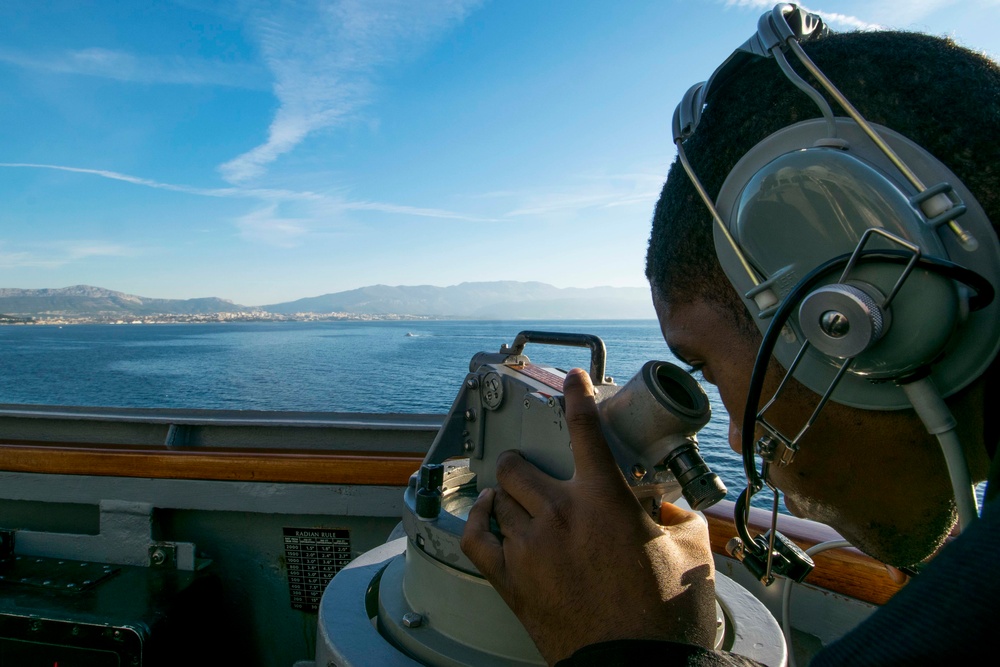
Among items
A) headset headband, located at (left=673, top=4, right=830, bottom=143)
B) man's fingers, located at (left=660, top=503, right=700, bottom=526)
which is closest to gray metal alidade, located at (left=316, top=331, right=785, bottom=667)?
man's fingers, located at (left=660, top=503, right=700, bottom=526)

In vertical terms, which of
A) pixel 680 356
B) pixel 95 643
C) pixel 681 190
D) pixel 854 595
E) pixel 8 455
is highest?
pixel 681 190

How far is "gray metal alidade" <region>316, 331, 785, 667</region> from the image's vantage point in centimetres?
87

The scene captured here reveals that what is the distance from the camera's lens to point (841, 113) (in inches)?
29.1

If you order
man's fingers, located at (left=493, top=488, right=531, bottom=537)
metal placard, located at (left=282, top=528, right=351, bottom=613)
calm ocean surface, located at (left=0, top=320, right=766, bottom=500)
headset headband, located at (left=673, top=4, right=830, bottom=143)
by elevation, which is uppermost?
headset headband, located at (left=673, top=4, right=830, bottom=143)

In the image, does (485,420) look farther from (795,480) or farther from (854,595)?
(854,595)

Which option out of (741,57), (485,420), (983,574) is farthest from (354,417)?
(983,574)

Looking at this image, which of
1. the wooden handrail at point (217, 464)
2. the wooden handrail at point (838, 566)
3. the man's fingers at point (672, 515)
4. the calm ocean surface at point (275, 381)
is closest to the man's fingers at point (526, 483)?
the man's fingers at point (672, 515)

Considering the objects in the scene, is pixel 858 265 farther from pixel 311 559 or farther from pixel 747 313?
pixel 311 559

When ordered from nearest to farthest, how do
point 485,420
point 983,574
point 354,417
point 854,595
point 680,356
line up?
point 983,574 → point 680,356 → point 485,420 → point 854,595 → point 354,417

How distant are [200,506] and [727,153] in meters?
2.34

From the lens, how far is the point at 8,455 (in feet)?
7.89

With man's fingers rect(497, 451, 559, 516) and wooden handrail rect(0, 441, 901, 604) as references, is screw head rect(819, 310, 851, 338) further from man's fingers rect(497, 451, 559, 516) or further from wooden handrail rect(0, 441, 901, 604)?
wooden handrail rect(0, 441, 901, 604)

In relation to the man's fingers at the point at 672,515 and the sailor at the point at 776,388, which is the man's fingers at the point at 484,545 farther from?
the man's fingers at the point at 672,515

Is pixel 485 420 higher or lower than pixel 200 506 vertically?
higher
